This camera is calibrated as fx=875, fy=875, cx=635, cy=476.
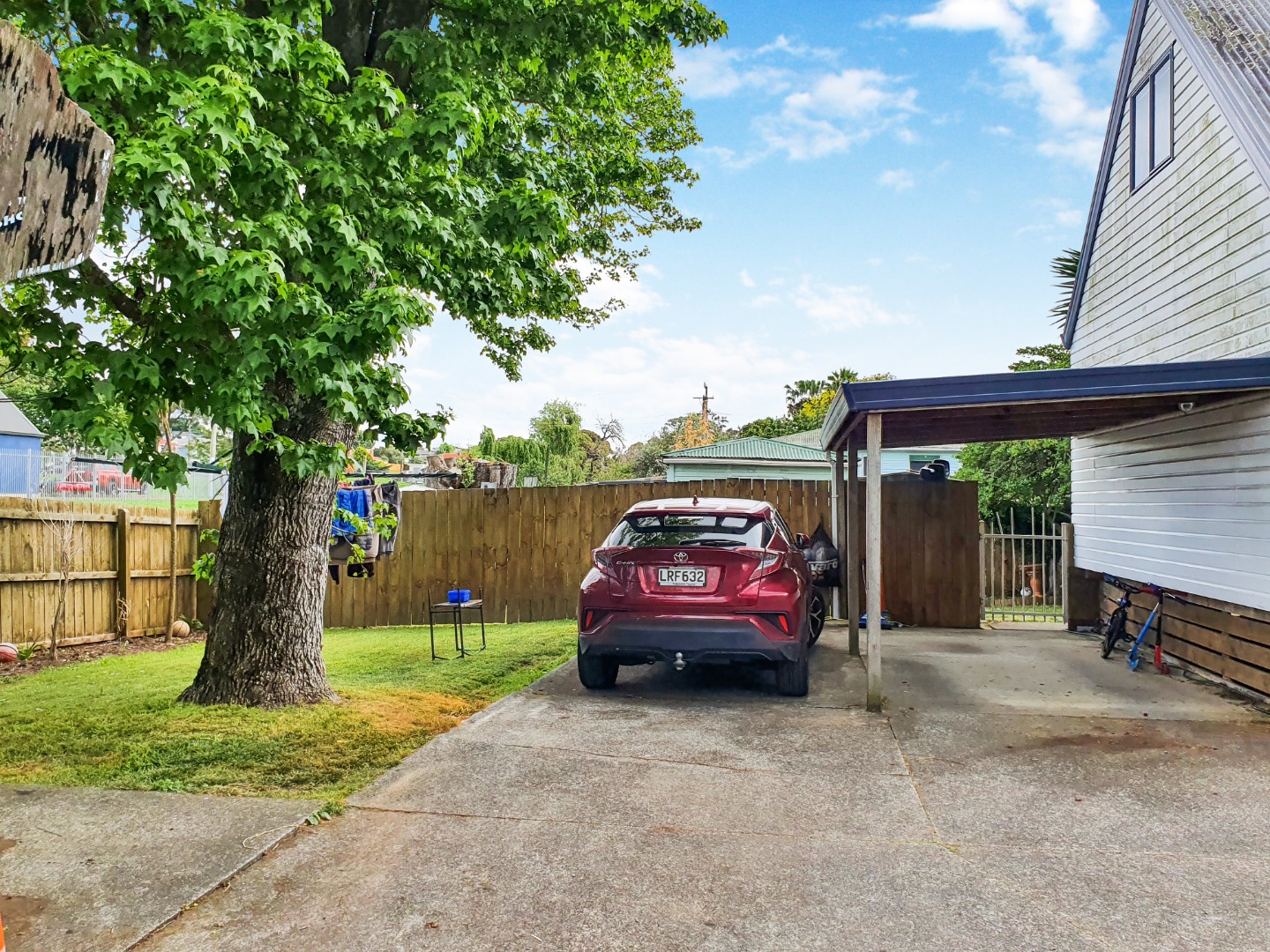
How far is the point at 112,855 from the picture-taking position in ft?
11.5

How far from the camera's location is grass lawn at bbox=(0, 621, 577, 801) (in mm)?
4602

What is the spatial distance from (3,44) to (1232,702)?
824cm

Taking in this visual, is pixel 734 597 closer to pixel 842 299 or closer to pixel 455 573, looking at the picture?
pixel 455 573

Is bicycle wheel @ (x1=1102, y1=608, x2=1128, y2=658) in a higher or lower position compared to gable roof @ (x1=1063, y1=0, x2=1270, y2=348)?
lower

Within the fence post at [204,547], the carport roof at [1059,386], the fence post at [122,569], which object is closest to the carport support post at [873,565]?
the carport roof at [1059,386]

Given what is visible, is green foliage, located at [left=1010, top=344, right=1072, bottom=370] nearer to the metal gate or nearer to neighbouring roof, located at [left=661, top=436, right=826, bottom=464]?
the metal gate

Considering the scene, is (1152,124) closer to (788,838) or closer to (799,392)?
(788,838)

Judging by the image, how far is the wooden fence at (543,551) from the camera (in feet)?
37.4

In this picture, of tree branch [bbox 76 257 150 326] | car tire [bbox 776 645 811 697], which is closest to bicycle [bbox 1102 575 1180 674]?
car tire [bbox 776 645 811 697]

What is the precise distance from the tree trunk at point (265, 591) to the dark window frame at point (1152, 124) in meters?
8.76

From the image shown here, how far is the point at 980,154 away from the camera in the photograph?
1656cm

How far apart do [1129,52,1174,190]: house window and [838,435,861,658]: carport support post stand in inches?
176

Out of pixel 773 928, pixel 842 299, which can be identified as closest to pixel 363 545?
pixel 773 928

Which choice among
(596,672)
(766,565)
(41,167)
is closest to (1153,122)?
(766,565)
